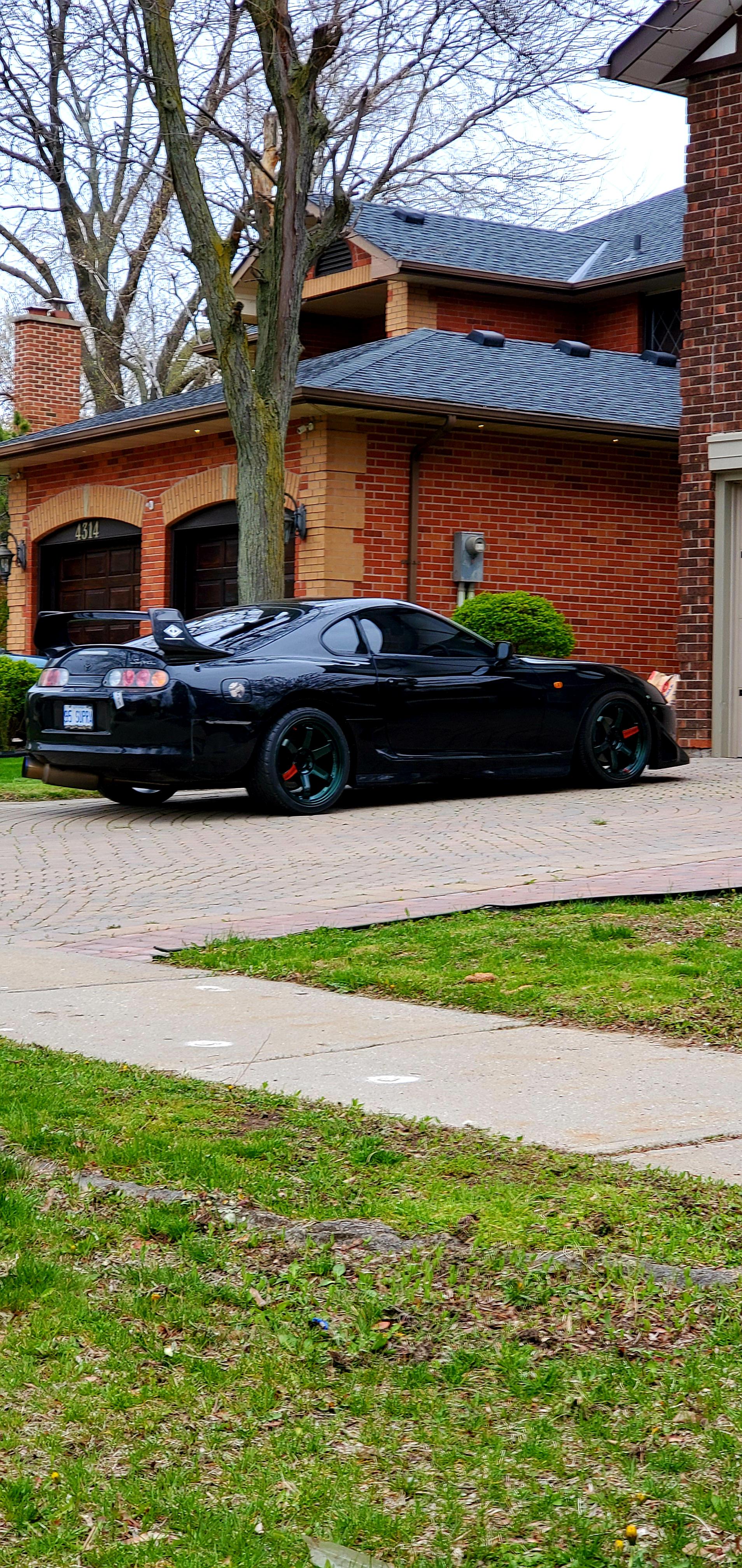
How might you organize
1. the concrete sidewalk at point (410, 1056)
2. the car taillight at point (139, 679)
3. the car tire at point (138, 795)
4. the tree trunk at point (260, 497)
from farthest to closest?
the tree trunk at point (260, 497), the car tire at point (138, 795), the car taillight at point (139, 679), the concrete sidewalk at point (410, 1056)

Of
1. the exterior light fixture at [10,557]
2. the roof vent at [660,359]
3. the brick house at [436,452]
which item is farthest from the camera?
the exterior light fixture at [10,557]

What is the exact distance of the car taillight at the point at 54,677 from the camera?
1225cm

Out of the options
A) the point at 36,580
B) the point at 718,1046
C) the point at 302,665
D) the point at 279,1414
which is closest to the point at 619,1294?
the point at 279,1414

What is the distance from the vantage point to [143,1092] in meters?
4.69

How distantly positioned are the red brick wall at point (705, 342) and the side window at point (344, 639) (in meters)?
5.43

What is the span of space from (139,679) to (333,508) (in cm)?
819

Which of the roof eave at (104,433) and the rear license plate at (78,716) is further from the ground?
the roof eave at (104,433)

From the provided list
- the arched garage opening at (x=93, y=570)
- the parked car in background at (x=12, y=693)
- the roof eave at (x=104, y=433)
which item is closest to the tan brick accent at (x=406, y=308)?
the roof eave at (x=104, y=433)

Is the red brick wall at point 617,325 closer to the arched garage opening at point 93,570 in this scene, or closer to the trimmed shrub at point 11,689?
the arched garage opening at point 93,570

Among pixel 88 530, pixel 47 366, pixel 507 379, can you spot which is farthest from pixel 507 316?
pixel 47 366

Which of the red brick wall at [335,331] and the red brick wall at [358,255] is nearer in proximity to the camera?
the red brick wall at [358,255]

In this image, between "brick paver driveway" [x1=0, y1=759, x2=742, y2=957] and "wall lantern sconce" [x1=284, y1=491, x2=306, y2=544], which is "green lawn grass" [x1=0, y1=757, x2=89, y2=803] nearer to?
"brick paver driveway" [x1=0, y1=759, x2=742, y2=957]

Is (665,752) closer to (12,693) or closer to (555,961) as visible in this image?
(12,693)

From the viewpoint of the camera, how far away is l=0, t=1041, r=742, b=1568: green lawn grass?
2.49m
